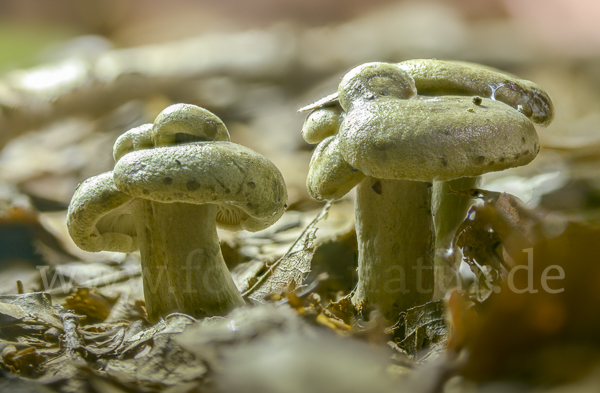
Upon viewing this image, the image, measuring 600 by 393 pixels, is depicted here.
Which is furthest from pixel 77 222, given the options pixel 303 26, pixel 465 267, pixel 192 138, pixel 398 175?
pixel 303 26

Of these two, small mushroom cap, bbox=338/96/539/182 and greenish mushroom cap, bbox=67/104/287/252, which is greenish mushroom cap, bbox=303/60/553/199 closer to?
small mushroom cap, bbox=338/96/539/182

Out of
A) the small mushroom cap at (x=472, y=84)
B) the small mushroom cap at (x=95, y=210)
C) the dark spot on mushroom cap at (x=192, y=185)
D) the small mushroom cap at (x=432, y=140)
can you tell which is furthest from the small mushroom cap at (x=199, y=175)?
the small mushroom cap at (x=472, y=84)

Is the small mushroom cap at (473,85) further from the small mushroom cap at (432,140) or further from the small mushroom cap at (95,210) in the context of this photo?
the small mushroom cap at (95,210)

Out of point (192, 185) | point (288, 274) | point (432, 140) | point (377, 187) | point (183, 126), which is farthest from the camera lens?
point (288, 274)

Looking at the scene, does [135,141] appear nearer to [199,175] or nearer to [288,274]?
[199,175]

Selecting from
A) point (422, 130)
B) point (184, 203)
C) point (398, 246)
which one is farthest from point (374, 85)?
point (184, 203)

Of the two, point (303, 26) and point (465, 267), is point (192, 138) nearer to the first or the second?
point (465, 267)
